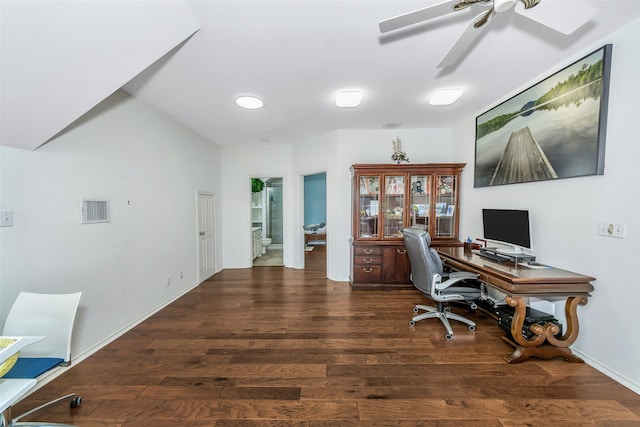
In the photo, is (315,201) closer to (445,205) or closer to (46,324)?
(445,205)

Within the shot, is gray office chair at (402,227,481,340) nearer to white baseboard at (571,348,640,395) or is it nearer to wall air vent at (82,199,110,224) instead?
white baseboard at (571,348,640,395)

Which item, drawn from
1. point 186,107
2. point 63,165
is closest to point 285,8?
point 186,107

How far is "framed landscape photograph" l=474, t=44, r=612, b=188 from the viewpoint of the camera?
Result: 1846 mm

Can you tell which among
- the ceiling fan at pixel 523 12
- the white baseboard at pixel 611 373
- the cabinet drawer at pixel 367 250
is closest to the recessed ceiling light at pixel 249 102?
the ceiling fan at pixel 523 12

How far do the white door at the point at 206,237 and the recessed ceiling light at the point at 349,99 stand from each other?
2789mm

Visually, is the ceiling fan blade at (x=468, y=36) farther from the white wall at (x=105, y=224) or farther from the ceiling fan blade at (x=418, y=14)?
the white wall at (x=105, y=224)

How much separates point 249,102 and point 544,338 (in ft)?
12.1

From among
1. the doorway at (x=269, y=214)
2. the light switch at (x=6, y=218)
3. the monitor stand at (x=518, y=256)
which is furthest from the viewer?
the doorway at (x=269, y=214)

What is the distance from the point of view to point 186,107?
2.92 metres

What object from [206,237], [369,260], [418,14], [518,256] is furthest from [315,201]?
[418,14]

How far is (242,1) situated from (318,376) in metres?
2.65

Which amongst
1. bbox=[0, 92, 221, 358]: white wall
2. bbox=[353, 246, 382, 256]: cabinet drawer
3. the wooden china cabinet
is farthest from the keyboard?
bbox=[0, 92, 221, 358]: white wall

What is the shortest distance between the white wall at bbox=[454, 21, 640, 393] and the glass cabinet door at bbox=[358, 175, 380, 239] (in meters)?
1.99

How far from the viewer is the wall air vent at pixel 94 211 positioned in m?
2.14
